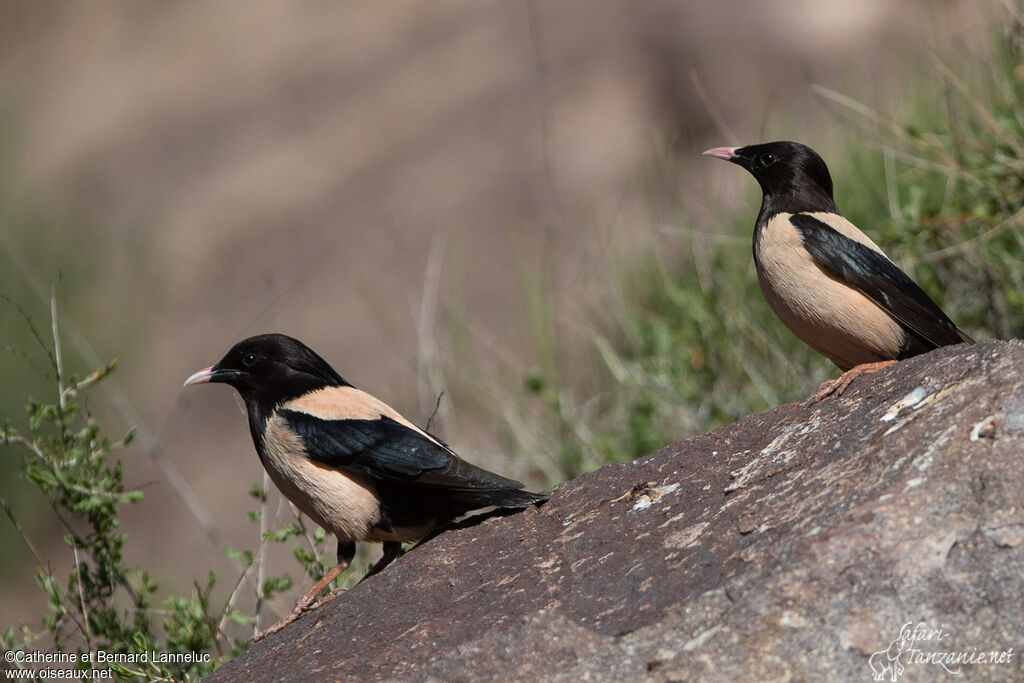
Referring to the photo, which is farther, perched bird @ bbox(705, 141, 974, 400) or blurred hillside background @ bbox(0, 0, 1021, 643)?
blurred hillside background @ bbox(0, 0, 1021, 643)

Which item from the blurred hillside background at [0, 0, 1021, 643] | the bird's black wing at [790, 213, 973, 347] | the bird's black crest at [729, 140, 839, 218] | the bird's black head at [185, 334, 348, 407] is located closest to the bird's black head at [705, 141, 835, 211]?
the bird's black crest at [729, 140, 839, 218]

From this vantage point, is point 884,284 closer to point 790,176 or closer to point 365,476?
point 790,176

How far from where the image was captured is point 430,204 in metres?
12.1

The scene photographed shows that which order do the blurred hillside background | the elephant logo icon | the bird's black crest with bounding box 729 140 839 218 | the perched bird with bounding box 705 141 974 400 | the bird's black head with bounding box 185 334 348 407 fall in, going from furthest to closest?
the blurred hillside background → the bird's black crest with bounding box 729 140 839 218 → the bird's black head with bounding box 185 334 348 407 → the perched bird with bounding box 705 141 974 400 → the elephant logo icon

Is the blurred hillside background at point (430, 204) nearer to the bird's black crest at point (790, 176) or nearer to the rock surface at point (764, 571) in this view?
the bird's black crest at point (790, 176)

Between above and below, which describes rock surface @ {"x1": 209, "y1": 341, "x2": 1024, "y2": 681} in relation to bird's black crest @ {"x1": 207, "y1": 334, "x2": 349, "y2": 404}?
below

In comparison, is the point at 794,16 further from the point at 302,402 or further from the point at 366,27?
the point at 302,402

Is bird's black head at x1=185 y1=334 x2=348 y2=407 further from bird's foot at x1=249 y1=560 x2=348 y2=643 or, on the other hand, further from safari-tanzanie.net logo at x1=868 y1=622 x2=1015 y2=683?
safari-tanzanie.net logo at x1=868 y1=622 x2=1015 y2=683

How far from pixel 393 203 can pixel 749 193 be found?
428 cm

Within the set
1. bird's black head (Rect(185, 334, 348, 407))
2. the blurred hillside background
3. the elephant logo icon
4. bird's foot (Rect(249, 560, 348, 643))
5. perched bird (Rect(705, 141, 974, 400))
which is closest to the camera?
the elephant logo icon

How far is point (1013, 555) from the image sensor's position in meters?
3.07

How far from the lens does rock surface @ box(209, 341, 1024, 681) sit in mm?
3057

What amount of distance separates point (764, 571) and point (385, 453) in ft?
6.22

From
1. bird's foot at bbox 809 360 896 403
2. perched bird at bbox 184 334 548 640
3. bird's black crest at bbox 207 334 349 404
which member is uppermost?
bird's black crest at bbox 207 334 349 404
